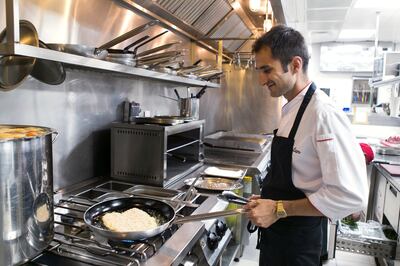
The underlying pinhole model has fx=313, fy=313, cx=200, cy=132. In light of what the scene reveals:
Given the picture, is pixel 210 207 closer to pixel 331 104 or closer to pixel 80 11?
pixel 331 104

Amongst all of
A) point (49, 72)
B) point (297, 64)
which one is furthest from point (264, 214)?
point (49, 72)

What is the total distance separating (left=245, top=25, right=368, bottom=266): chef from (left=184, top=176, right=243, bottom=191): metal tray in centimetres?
42

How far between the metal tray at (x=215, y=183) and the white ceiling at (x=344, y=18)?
2238 mm

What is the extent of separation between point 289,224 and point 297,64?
2.28 ft

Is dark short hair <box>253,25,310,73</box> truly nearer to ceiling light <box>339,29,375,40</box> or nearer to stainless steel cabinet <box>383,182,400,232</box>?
stainless steel cabinet <box>383,182,400,232</box>

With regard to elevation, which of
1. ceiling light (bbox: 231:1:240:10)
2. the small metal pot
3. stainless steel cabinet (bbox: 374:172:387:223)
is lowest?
stainless steel cabinet (bbox: 374:172:387:223)

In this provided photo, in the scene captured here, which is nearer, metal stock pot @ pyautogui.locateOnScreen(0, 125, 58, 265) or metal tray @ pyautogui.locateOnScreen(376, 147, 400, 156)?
metal stock pot @ pyautogui.locateOnScreen(0, 125, 58, 265)

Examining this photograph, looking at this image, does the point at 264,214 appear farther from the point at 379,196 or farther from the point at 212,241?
the point at 379,196

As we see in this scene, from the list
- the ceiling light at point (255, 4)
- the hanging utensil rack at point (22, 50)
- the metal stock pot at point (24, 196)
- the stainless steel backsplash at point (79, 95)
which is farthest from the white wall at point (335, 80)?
the metal stock pot at point (24, 196)

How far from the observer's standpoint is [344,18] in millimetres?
5211

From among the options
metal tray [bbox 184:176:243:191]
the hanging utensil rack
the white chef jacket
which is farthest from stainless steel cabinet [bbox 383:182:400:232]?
the hanging utensil rack

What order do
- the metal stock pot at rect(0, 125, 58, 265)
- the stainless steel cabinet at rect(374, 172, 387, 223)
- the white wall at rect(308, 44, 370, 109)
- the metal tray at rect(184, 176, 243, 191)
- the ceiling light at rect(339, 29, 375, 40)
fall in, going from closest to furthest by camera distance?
the metal stock pot at rect(0, 125, 58, 265), the metal tray at rect(184, 176, 243, 191), the stainless steel cabinet at rect(374, 172, 387, 223), the ceiling light at rect(339, 29, 375, 40), the white wall at rect(308, 44, 370, 109)

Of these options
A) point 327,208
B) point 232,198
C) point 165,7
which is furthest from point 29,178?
point 165,7

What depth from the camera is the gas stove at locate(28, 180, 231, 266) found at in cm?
101
